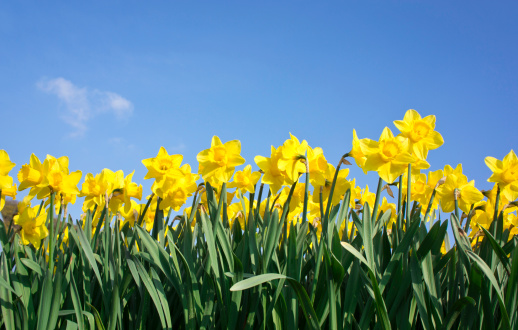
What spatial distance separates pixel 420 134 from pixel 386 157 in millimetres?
279

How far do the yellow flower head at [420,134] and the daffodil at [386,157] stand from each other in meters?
0.12

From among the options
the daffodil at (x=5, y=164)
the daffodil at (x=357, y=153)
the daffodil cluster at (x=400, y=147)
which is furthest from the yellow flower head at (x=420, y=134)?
the daffodil at (x=5, y=164)

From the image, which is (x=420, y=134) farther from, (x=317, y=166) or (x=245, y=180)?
(x=245, y=180)

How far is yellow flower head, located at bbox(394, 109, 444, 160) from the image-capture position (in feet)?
6.67

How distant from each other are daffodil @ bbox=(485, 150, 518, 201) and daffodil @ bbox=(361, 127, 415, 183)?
74 centimetres

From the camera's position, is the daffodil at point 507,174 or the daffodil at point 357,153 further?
the daffodil at point 507,174

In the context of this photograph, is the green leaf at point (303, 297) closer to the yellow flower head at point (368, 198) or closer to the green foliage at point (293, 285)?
the green foliage at point (293, 285)

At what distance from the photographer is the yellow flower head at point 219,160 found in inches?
81.3

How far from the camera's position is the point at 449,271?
1.96m

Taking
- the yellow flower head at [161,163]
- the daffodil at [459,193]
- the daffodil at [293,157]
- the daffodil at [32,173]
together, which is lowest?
the daffodil at [459,193]

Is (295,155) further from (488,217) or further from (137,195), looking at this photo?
(488,217)

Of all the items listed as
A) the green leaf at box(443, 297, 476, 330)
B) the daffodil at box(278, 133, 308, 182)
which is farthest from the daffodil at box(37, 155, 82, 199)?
the green leaf at box(443, 297, 476, 330)

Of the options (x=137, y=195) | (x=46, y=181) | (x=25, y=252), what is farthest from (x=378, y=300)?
(x=25, y=252)

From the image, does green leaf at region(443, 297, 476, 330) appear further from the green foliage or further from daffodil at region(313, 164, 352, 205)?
daffodil at region(313, 164, 352, 205)
